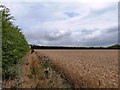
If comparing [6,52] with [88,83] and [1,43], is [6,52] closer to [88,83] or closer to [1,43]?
[1,43]

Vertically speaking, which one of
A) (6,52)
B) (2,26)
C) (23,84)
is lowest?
(23,84)

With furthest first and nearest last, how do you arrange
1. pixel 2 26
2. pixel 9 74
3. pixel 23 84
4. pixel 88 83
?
1. pixel 9 74
2. pixel 2 26
3. pixel 23 84
4. pixel 88 83

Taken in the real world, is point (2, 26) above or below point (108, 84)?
above

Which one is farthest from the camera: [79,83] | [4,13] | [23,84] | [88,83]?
[4,13]

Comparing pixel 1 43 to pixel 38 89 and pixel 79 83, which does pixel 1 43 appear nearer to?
pixel 38 89

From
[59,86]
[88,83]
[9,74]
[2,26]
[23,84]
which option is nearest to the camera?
[88,83]

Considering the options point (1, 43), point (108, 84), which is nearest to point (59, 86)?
point (108, 84)

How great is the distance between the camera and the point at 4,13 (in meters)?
17.5

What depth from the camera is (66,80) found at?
528 inches

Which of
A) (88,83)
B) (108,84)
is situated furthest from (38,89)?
(108,84)

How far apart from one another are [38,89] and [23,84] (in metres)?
1.98

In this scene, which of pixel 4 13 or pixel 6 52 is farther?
pixel 4 13

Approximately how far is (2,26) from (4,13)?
3.27 meters

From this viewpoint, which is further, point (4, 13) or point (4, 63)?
point (4, 13)
